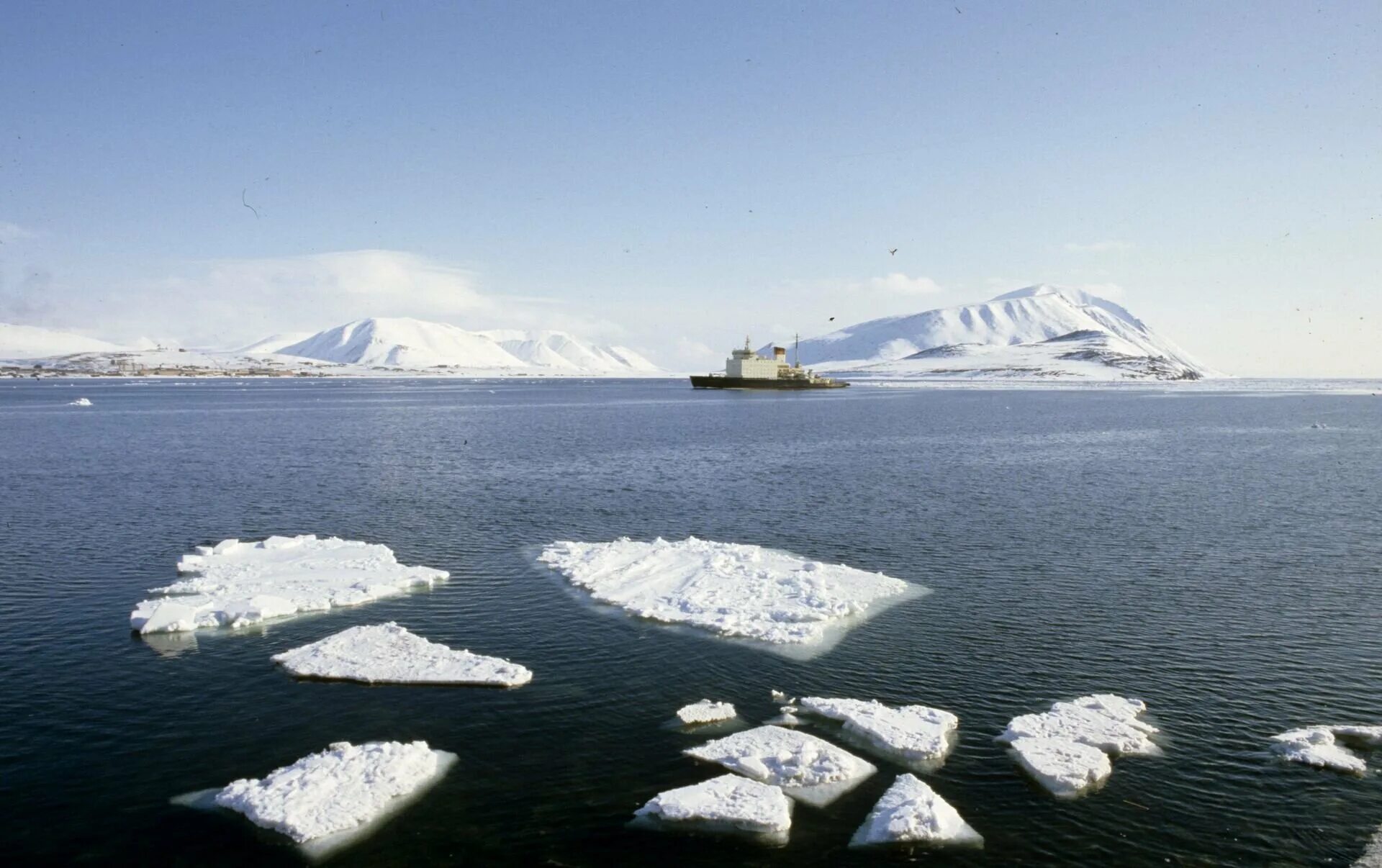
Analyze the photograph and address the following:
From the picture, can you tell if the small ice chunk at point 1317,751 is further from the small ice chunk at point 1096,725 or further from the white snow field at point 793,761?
the white snow field at point 793,761

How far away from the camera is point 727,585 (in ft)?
94.9

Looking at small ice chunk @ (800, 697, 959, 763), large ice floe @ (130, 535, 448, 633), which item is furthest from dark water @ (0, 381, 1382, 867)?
large ice floe @ (130, 535, 448, 633)

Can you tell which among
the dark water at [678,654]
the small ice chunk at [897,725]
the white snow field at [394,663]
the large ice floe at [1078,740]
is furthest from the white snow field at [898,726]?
the white snow field at [394,663]

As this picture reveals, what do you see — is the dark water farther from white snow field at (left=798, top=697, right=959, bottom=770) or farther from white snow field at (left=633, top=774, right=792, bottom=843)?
white snow field at (left=798, top=697, right=959, bottom=770)

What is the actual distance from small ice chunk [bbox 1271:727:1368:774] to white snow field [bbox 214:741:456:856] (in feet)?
56.5

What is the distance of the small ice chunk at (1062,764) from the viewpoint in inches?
633

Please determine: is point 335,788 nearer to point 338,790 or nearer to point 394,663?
point 338,790

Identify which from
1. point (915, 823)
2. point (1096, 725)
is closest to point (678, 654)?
point (915, 823)

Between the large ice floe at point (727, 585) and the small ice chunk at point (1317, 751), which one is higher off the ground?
the large ice floe at point (727, 585)

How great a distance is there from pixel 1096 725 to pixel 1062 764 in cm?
223

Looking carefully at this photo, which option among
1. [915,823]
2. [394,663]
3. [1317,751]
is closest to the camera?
[915,823]

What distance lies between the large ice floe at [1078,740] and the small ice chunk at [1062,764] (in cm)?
1

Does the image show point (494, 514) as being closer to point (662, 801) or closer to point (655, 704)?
point (655, 704)

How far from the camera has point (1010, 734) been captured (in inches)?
706
